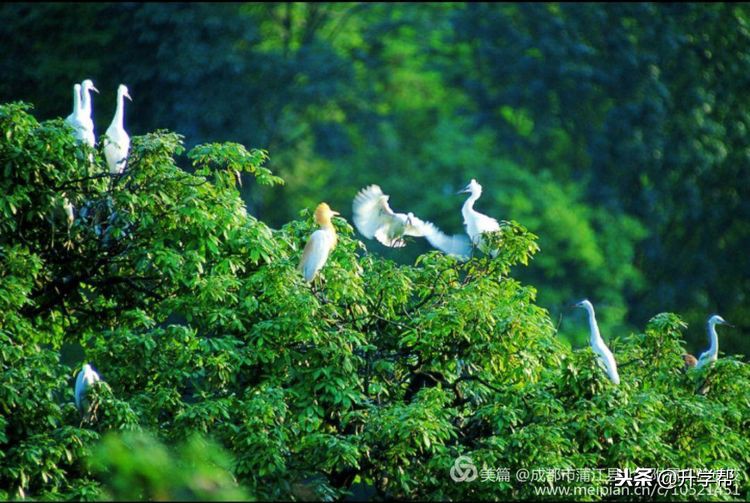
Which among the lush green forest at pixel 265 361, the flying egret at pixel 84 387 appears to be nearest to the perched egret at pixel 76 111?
the lush green forest at pixel 265 361

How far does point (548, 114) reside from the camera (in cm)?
2377

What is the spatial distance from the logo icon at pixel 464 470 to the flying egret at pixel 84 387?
7.62 feet

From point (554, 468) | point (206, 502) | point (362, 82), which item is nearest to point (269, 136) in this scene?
point (362, 82)

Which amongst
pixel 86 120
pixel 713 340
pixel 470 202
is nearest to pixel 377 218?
pixel 470 202

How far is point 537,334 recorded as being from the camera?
8633mm

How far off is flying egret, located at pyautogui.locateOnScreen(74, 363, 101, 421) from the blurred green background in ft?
42.2

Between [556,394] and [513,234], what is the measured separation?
52.0 inches

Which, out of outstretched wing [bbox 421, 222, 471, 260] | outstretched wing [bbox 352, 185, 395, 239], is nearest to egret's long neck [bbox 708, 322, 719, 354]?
outstretched wing [bbox 421, 222, 471, 260]

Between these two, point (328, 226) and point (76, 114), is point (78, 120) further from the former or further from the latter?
point (328, 226)

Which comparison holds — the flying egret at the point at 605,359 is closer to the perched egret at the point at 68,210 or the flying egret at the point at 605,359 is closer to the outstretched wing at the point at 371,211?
the outstretched wing at the point at 371,211

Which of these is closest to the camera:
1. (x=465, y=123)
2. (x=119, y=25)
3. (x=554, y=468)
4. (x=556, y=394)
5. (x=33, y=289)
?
(x=554, y=468)

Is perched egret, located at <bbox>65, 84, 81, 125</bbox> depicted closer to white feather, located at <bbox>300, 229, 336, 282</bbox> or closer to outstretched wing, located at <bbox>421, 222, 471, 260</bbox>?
white feather, located at <bbox>300, 229, 336, 282</bbox>

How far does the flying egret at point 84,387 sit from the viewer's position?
810 cm

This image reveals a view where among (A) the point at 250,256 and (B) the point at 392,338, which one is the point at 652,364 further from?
(A) the point at 250,256
